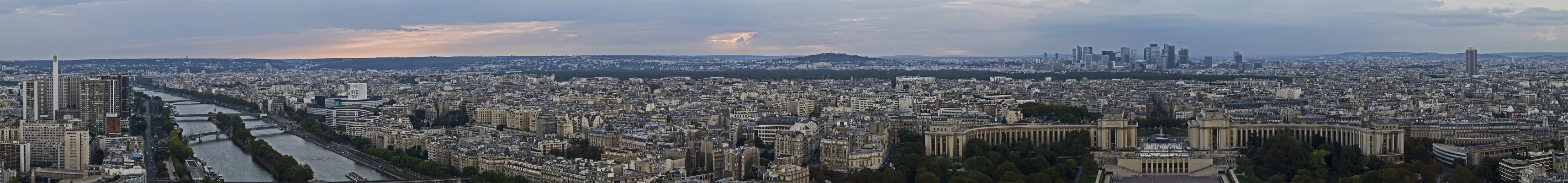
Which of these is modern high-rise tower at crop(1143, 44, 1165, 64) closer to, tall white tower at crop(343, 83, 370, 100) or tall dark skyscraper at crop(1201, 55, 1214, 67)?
tall dark skyscraper at crop(1201, 55, 1214, 67)

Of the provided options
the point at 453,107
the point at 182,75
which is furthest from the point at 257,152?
the point at 182,75

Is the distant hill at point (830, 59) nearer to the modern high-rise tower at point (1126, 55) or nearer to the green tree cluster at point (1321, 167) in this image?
the modern high-rise tower at point (1126, 55)

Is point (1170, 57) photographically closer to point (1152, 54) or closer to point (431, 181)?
point (1152, 54)

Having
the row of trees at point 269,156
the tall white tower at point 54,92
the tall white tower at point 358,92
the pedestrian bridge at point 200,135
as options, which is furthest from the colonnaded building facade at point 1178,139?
the tall white tower at point 358,92

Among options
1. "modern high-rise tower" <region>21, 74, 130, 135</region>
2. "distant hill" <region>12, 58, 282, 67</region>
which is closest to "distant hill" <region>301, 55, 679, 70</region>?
"distant hill" <region>12, 58, 282, 67</region>

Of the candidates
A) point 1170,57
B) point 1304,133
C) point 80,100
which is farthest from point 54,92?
point 1170,57

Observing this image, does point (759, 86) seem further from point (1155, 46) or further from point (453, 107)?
point (1155, 46)
